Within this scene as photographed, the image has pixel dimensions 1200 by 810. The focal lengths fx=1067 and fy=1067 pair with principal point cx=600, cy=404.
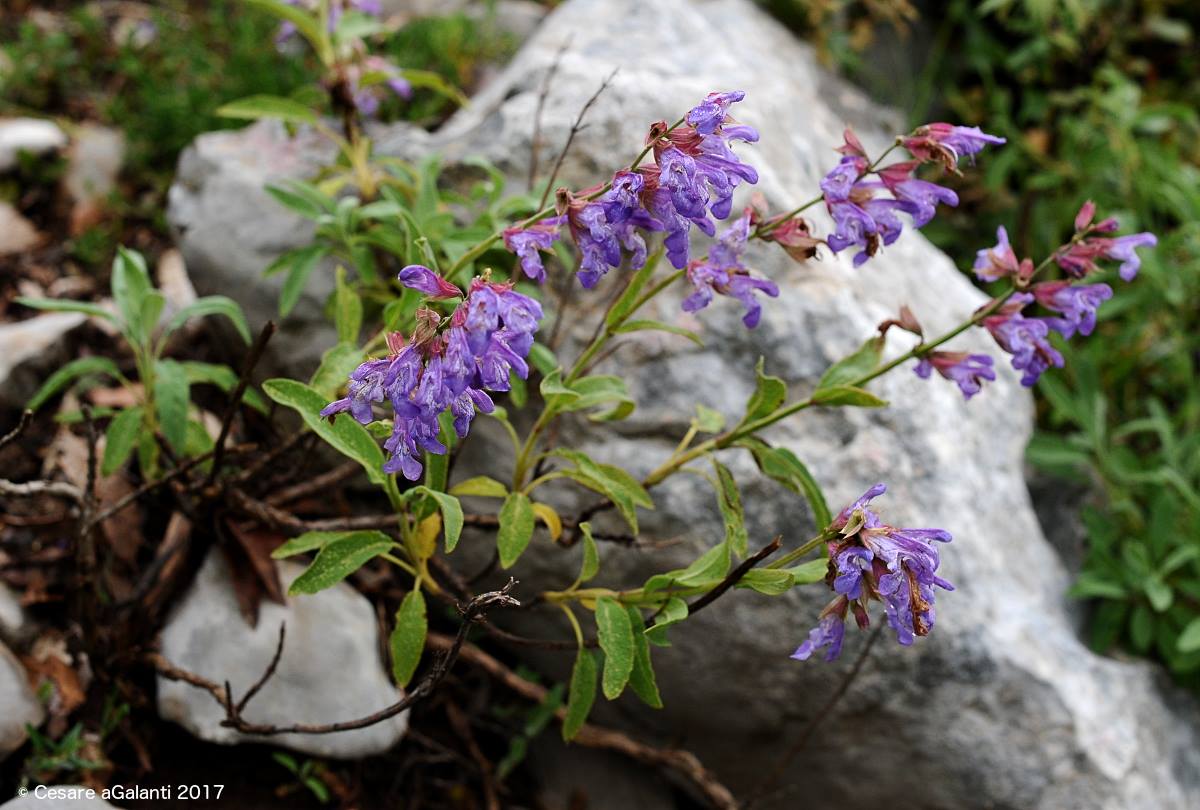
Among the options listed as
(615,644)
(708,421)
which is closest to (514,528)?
(615,644)

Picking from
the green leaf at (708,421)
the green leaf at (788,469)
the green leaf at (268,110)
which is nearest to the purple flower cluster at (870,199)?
the green leaf at (788,469)

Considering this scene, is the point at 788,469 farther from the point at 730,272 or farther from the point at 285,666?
the point at 285,666

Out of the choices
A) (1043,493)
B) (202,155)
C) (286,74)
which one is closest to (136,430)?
(202,155)

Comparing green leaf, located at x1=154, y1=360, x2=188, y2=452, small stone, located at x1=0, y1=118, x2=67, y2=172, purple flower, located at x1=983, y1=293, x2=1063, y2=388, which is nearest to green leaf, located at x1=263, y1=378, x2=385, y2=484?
green leaf, located at x1=154, y1=360, x2=188, y2=452

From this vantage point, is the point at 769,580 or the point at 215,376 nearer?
the point at 769,580

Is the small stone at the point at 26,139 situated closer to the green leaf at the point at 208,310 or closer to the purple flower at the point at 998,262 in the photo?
the green leaf at the point at 208,310

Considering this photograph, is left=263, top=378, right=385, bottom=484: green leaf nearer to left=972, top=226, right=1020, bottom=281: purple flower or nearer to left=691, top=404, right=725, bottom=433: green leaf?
left=691, top=404, right=725, bottom=433: green leaf
